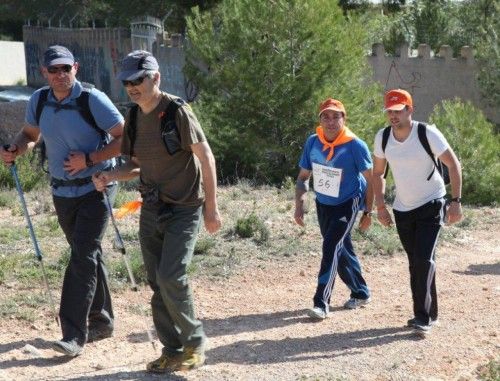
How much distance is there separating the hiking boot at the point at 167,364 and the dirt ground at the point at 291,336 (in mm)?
51

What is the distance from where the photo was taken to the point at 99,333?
6.54 meters

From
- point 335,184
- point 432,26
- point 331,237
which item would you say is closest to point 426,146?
point 335,184

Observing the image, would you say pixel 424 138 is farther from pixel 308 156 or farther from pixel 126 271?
pixel 126 271

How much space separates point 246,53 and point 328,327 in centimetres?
652

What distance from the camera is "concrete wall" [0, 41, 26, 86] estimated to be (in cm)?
3988

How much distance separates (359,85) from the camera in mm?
13422

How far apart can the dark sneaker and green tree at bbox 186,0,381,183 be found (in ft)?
21.3

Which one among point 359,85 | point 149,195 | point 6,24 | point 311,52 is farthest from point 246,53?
point 6,24

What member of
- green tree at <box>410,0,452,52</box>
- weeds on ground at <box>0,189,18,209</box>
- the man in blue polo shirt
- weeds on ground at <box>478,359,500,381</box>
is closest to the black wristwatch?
the man in blue polo shirt

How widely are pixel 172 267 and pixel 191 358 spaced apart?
1.97 ft

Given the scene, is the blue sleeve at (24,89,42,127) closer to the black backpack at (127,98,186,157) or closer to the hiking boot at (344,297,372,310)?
the black backpack at (127,98,186,157)

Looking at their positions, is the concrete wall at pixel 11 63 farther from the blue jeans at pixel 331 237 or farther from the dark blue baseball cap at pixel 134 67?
the dark blue baseball cap at pixel 134 67

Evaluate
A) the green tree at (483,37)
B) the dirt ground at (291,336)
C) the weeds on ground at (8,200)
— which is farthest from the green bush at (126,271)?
the green tree at (483,37)

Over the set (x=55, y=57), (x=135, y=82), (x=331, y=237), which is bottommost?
(x=331, y=237)
